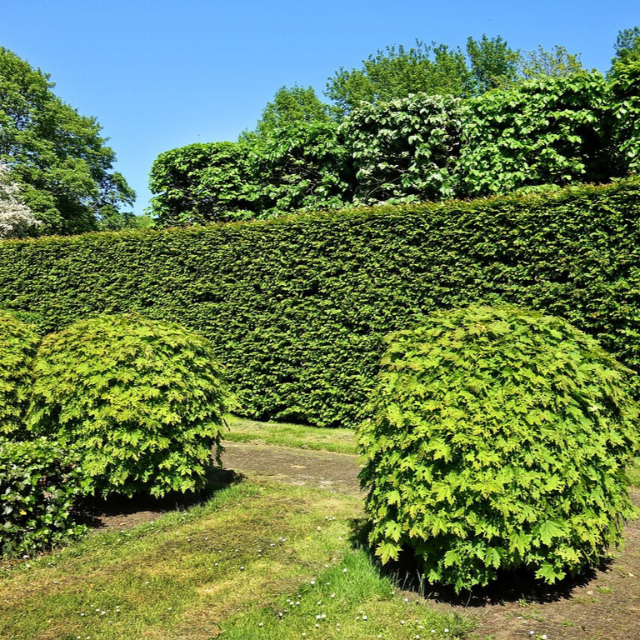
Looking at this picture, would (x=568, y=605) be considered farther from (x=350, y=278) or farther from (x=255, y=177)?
(x=255, y=177)

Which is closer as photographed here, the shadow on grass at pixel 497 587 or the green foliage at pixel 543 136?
the shadow on grass at pixel 497 587

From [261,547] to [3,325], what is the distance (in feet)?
14.9

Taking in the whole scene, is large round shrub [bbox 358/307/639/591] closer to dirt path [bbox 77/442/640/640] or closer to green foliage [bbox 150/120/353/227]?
dirt path [bbox 77/442/640/640]

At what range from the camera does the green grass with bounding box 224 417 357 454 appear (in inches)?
335

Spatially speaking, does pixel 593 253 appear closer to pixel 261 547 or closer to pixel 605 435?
pixel 605 435

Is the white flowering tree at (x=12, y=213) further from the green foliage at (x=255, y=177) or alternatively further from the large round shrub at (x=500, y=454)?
the large round shrub at (x=500, y=454)

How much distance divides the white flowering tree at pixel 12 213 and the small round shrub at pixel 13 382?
20902 millimetres

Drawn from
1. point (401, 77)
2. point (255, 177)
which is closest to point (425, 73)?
point (401, 77)

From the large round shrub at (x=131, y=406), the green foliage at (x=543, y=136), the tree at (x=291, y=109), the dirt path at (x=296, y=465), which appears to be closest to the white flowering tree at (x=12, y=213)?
the tree at (x=291, y=109)

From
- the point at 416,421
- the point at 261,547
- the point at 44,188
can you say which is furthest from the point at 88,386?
the point at 44,188

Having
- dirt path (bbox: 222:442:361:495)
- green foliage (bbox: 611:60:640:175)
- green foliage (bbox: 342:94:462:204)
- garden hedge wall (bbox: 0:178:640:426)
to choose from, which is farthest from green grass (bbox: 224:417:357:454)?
green foliage (bbox: 611:60:640:175)

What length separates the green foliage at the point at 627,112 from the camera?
9.62 metres

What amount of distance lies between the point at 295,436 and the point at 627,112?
746 centimetres

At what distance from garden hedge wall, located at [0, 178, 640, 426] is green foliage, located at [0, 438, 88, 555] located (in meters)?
4.80
